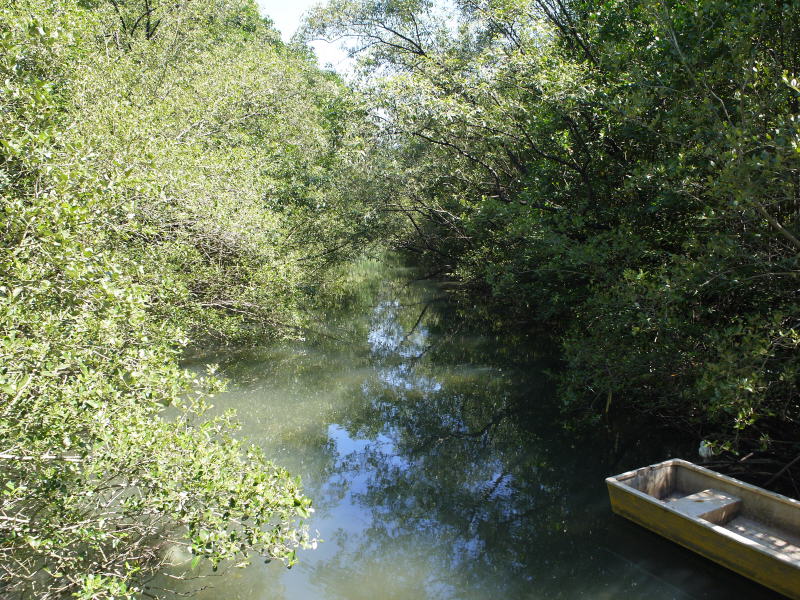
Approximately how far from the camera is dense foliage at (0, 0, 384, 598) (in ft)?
14.4

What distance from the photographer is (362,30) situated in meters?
15.7

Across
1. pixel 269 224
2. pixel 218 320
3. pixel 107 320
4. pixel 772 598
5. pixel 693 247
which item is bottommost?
pixel 772 598

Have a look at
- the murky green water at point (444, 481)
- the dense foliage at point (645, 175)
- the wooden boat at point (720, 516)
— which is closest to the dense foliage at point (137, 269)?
the murky green water at point (444, 481)

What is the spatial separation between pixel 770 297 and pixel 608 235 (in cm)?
236

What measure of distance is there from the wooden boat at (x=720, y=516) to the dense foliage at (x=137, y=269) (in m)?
4.00

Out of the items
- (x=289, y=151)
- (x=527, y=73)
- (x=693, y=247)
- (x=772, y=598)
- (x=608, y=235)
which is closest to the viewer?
(x=772, y=598)

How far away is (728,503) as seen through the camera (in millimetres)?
6574

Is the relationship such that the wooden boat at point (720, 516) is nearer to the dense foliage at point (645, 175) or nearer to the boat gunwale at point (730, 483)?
the boat gunwale at point (730, 483)

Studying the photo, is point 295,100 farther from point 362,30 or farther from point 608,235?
point 608,235

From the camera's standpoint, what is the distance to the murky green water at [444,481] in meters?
6.34

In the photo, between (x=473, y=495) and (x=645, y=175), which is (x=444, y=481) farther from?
(x=645, y=175)

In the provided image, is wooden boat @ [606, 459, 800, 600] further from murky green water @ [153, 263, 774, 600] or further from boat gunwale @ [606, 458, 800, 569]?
murky green water @ [153, 263, 774, 600]

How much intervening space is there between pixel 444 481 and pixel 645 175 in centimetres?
515

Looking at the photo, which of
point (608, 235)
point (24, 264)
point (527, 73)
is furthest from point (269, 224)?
point (24, 264)
